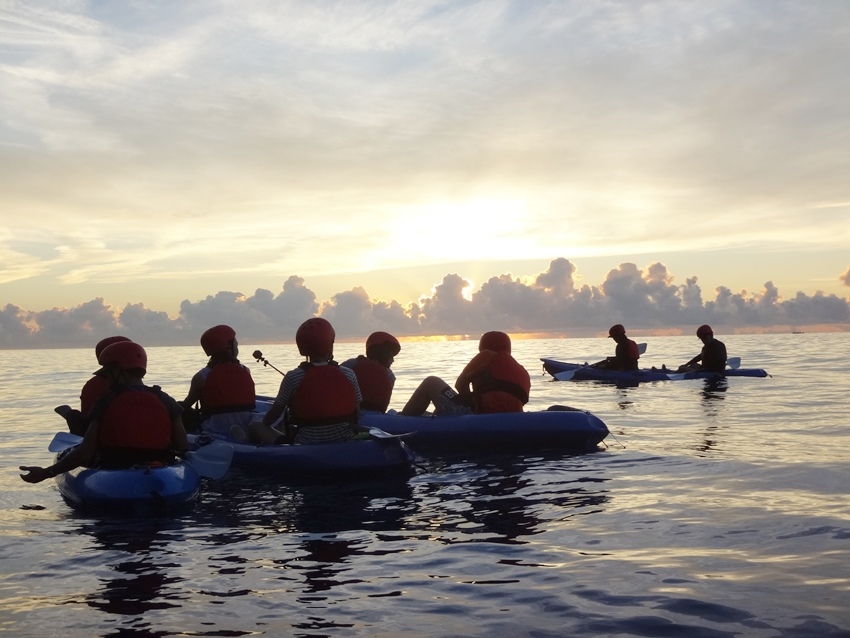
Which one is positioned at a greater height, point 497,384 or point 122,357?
point 122,357

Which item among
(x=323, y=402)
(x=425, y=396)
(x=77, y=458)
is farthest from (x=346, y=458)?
(x=425, y=396)

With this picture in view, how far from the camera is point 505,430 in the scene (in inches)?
507

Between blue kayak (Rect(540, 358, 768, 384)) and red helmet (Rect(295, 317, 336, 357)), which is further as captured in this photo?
blue kayak (Rect(540, 358, 768, 384))

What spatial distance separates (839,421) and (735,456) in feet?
18.8

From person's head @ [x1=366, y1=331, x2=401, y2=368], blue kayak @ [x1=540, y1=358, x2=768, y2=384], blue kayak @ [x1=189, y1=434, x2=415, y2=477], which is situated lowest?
blue kayak @ [x1=540, y1=358, x2=768, y2=384]

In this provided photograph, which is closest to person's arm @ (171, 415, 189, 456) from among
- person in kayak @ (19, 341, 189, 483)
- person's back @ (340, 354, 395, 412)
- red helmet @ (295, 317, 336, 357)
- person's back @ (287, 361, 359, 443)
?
person in kayak @ (19, 341, 189, 483)

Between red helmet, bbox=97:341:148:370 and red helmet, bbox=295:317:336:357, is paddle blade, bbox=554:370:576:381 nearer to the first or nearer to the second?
red helmet, bbox=295:317:336:357

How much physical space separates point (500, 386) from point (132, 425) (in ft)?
20.7

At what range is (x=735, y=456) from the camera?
11906 mm

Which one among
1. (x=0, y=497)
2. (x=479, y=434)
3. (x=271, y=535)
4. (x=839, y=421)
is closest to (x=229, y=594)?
(x=271, y=535)

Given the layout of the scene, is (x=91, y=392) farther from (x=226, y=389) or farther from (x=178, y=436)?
(x=178, y=436)

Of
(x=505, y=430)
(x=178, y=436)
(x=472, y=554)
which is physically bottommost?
(x=472, y=554)

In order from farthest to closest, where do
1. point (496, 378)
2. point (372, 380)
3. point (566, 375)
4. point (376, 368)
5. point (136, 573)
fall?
point (566, 375) < point (496, 378) < point (372, 380) < point (376, 368) < point (136, 573)

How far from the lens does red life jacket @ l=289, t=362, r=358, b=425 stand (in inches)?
408
